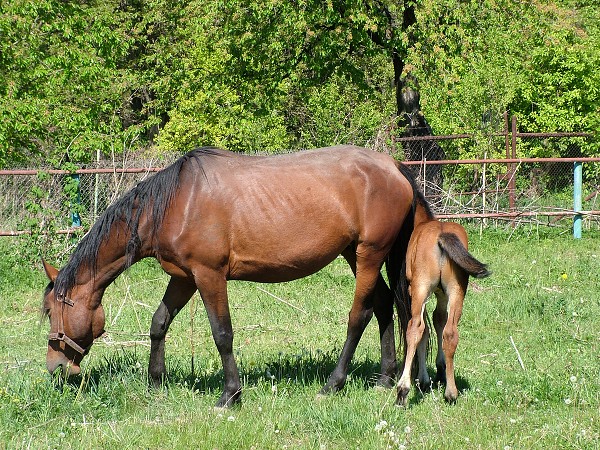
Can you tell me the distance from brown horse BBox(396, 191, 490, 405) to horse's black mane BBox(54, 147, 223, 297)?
6.25ft

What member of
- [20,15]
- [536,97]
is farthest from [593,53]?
[20,15]

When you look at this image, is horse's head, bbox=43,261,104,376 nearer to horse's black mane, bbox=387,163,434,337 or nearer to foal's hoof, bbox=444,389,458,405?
horse's black mane, bbox=387,163,434,337

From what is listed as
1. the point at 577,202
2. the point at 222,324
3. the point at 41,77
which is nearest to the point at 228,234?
the point at 222,324

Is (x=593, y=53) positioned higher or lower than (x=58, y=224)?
higher

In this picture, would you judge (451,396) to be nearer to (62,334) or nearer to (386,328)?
(386,328)

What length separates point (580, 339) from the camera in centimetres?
786

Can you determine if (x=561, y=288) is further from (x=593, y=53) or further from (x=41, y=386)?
(x=593, y=53)

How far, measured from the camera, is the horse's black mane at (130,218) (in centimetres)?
626

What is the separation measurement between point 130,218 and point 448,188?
38.2ft

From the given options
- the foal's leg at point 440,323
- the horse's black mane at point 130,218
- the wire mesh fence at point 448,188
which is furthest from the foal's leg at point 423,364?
the wire mesh fence at point 448,188

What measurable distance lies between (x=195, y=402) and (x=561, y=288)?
614cm

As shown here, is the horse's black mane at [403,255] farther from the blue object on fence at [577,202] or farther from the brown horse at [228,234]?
the blue object on fence at [577,202]

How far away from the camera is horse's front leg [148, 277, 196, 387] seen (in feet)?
21.7

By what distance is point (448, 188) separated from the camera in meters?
17.1
